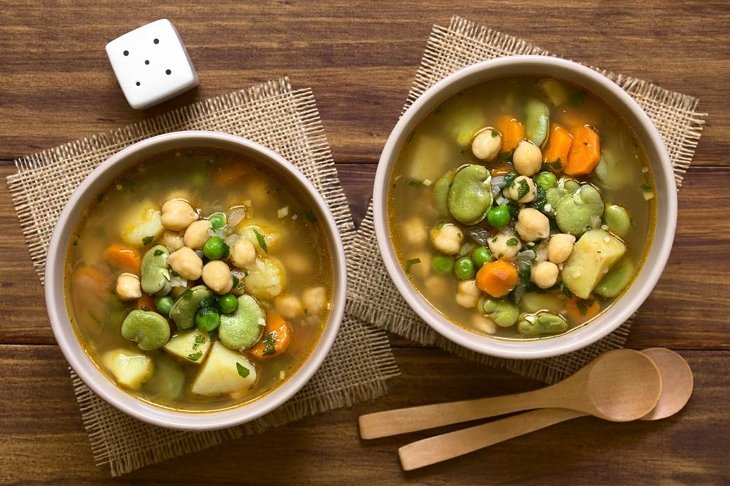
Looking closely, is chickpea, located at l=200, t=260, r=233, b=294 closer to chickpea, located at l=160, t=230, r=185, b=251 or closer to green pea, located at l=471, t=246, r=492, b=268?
chickpea, located at l=160, t=230, r=185, b=251

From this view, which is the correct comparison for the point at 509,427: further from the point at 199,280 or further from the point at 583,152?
the point at 199,280

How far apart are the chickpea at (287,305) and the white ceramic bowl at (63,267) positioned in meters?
0.10

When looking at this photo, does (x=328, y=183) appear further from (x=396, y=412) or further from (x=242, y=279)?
(x=396, y=412)

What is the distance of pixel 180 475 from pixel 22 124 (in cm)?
102

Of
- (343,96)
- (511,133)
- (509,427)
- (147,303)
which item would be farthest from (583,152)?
(147,303)

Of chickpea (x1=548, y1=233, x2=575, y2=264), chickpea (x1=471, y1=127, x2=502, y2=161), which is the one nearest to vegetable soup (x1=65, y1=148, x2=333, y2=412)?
chickpea (x1=471, y1=127, x2=502, y2=161)

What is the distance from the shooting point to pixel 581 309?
199cm

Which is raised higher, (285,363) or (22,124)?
(22,124)

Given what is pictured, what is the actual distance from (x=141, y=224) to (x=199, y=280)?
191 mm

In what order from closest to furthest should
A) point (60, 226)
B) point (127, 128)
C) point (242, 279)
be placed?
point (60, 226) < point (242, 279) < point (127, 128)

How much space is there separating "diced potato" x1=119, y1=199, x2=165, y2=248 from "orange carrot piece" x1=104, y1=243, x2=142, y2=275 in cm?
2

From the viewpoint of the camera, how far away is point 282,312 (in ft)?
6.57

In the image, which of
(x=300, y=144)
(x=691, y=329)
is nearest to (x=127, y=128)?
(x=300, y=144)

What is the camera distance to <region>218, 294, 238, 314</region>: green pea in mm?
1925
